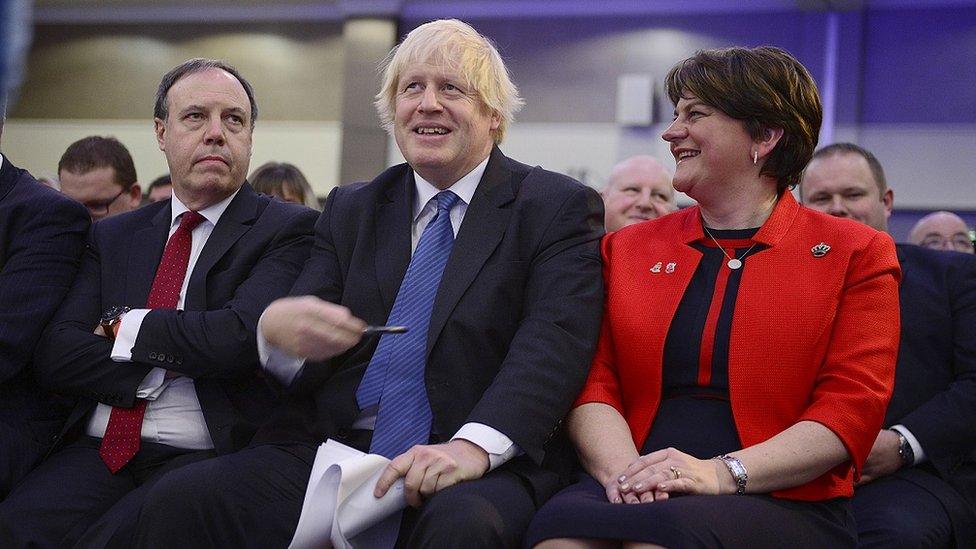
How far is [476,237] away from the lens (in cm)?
258

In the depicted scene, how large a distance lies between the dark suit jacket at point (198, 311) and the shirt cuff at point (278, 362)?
0.11 metres

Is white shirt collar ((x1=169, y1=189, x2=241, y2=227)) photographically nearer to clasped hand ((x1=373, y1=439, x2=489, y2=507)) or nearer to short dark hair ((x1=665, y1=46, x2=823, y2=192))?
clasped hand ((x1=373, y1=439, x2=489, y2=507))

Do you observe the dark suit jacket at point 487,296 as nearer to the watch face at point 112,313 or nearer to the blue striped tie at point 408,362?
the blue striped tie at point 408,362

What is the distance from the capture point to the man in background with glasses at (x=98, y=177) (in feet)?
14.4

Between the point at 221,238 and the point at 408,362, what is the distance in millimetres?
→ 702

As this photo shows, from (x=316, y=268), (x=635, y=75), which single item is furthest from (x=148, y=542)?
(x=635, y=75)

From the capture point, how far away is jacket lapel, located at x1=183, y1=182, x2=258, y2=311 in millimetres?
2789

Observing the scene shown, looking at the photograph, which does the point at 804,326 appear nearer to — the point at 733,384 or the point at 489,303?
the point at 733,384

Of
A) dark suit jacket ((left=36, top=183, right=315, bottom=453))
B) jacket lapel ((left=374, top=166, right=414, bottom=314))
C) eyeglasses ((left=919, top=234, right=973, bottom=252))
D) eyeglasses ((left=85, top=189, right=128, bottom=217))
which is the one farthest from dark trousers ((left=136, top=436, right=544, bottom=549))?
eyeglasses ((left=919, top=234, right=973, bottom=252))

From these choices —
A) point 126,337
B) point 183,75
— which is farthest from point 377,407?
point 183,75

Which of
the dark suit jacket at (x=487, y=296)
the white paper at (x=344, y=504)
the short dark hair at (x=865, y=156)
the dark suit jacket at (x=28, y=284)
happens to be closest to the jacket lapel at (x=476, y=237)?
the dark suit jacket at (x=487, y=296)

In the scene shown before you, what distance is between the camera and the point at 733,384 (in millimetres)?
2277

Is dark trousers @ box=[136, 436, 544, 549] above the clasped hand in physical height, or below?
below

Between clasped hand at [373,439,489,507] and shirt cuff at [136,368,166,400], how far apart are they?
2.57 feet
